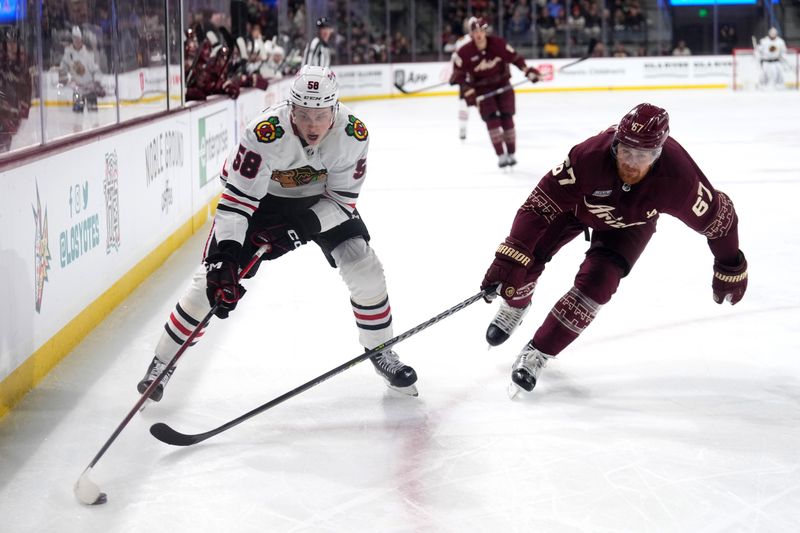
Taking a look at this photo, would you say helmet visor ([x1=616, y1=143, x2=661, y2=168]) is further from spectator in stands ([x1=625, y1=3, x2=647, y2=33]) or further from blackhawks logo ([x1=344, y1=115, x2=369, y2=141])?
spectator in stands ([x1=625, y1=3, x2=647, y2=33])

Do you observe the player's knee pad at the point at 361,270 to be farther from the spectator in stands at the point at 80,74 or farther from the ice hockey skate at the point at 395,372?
the spectator in stands at the point at 80,74

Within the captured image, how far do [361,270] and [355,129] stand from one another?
419mm

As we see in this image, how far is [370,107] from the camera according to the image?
52.6 feet

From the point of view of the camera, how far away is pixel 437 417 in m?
3.02

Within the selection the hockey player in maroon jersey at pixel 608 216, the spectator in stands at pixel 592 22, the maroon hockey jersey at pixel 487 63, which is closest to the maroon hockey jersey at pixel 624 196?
the hockey player in maroon jersey at pixel 608 216

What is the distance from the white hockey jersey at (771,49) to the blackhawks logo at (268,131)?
669 inches

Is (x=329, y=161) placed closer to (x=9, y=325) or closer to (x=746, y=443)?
(x=9, y=325)

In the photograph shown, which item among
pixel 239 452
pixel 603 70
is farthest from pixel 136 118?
pixel 603 70

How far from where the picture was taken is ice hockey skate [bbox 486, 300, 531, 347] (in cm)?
356

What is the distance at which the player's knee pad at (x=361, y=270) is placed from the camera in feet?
9.95

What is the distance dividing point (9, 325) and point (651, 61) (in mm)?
17327

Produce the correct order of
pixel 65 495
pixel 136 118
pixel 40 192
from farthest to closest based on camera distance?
pixel 136 118 < pixel 40 192 < pixel 65 495

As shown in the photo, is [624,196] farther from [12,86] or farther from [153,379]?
[12,86]

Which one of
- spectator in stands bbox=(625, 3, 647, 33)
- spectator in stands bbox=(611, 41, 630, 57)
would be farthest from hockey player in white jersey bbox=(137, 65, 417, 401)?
spectator in stands bbox=(625, 3, 647, 33)
